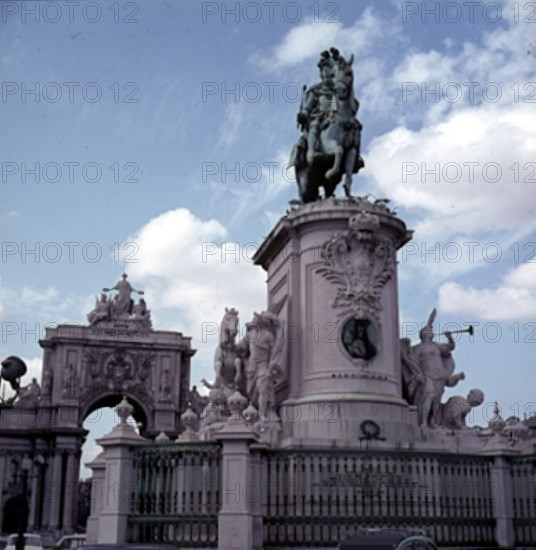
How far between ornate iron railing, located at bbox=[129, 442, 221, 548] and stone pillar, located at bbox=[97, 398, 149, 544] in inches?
6.6

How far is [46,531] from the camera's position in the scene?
65.1m

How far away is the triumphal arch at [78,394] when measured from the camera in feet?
222

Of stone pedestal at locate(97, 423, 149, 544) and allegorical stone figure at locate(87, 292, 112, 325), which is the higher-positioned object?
allegorical stone figure at locate(87, 292, 112, 325)

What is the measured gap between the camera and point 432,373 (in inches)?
800

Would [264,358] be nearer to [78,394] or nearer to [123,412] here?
[123,412]

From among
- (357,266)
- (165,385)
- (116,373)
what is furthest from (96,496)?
(116,373)

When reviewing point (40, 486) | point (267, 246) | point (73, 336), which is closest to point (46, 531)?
point (40, 486)

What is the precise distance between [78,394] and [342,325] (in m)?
55.3

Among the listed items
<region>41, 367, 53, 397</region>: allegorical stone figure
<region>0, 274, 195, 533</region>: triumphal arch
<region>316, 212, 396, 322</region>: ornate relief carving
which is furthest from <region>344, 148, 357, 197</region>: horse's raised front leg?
<region>41, 367, 53, 397</region>: allegorical stone figure

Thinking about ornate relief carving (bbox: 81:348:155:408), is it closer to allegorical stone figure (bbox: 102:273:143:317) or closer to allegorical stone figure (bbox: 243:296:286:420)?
allegorical stone figure (bbox: 102:273:143:317)

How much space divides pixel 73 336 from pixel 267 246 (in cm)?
5317

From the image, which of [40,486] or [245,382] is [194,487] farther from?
[40,486]

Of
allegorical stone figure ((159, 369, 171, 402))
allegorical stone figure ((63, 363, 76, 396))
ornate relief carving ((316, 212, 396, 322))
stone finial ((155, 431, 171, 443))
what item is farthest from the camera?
allegorical stone figure ((159, 369, 171, 402))

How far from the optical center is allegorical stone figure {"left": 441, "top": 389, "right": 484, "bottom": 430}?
2012 cm
